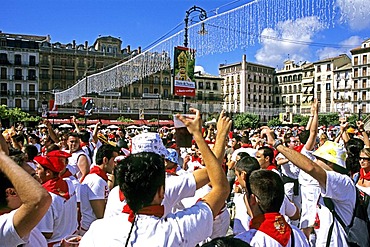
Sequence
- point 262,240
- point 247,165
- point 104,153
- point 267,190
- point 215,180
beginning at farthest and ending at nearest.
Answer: point 104,153
point 247,165
point 267,190
point 262,240
point 215,180

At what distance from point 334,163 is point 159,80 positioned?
71.6 metres

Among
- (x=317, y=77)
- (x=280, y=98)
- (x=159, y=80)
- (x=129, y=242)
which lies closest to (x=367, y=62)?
(x=317, y=77)

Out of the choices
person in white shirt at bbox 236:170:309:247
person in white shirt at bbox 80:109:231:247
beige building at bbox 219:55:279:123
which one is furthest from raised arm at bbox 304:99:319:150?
beige building at bbox 219:55:279:123

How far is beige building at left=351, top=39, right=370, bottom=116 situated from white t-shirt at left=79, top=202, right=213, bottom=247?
244 ft

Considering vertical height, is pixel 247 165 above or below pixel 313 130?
below

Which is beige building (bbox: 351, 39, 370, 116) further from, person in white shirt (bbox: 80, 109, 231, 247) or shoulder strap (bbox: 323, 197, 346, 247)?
person in white shirt (bbox: 80, 109, 231, 247)

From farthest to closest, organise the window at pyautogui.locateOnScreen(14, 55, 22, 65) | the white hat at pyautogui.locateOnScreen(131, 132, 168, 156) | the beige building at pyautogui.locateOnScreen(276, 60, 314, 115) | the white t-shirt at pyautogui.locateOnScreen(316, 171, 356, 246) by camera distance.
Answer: the beige building at pyautogui.locateOnScreen(276, 60, 314, 115)
the window at pyautogui.locateOnScreen(14, 55, 22, 65)
the white hat at pyautogui.locateOnScreen(131, 132, 168, 156)
the white t-shirt at pyautogui.locateOnScreen(316, 171, 356, 246)

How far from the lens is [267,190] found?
255 centimetres

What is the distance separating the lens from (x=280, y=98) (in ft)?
311

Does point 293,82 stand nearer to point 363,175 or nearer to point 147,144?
point 363,175

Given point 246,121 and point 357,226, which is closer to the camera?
point 357,226

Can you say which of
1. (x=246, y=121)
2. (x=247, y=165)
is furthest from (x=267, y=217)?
(x=246, y=121)

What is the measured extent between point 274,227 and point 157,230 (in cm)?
81

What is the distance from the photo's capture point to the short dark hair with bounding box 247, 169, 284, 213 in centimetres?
249
